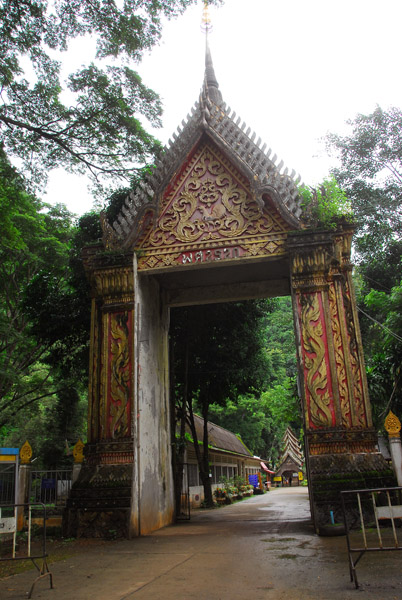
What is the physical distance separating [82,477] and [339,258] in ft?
20.2

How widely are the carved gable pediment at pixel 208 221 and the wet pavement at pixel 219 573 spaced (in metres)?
4.99

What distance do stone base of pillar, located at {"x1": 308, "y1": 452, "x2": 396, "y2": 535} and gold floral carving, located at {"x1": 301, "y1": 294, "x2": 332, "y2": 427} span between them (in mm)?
640

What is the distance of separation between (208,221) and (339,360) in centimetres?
364

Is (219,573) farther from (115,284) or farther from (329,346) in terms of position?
(115,284)

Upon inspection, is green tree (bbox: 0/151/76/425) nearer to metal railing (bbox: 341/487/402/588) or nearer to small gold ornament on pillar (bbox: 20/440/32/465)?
small gold ornament on pillar (bbox: 20/440/32/465)

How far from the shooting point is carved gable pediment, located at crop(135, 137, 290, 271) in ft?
30.8

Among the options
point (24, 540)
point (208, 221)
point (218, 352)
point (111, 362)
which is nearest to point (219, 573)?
point (111, 362)

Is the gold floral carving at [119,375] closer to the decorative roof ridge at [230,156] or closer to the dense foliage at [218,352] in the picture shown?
the decorative roof ridge at [230,156]

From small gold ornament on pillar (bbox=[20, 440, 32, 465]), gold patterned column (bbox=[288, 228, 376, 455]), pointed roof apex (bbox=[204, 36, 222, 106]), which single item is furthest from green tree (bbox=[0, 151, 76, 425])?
gold patterned column (bbox=[288, 228, 376, 455])

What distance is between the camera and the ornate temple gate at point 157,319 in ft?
26.9

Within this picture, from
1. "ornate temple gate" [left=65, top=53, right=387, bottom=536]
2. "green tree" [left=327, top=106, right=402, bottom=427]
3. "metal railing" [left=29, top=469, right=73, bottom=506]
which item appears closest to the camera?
"ornate temple gate" [left=65, top=53, right=387, bottom=536]

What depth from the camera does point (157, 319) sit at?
11.3 m

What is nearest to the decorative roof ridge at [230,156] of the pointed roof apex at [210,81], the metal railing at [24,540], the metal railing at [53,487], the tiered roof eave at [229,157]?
the tiered roof eave at [229,157]

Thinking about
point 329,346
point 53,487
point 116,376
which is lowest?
point 53,487
